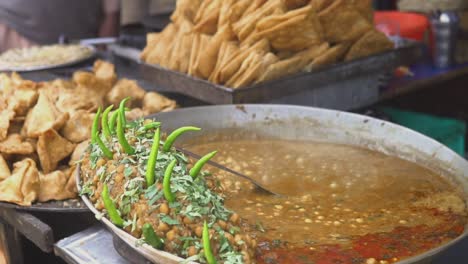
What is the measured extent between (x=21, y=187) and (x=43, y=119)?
13.7 inches

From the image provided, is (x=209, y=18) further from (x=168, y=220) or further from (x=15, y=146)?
(x=168, y=220)

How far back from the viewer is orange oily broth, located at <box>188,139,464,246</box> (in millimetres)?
1625

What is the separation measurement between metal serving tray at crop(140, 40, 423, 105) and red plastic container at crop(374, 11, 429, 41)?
82cm

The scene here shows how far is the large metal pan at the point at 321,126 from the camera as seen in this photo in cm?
198

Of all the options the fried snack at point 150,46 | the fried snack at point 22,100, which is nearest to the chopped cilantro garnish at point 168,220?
the fried snack at point 22,100

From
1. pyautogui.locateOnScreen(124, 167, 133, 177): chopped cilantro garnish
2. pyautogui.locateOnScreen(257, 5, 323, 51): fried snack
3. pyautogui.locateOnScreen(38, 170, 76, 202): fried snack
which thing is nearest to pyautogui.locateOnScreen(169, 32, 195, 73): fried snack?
pyautogui.locateOnScreen(257, 5, 323, 51): fried snack

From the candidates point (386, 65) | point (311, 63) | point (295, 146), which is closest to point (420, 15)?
point (386, 65)

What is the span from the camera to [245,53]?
2.70 m

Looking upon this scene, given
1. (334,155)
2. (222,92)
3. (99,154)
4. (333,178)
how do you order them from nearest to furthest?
1. (99,154)
2. (333,178)
3. (334,155)
4. (222,92)

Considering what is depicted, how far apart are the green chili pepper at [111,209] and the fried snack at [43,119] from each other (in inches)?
35.6

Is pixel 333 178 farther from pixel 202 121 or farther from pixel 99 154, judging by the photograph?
pixel 99 154

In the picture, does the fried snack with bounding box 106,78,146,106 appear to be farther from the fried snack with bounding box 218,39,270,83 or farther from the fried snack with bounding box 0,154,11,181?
the fried snack with bounding box 0,154,11,181

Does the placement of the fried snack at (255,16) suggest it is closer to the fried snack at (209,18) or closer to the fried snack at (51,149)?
the fried snack at (209,18)

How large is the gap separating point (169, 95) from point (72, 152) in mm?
899
